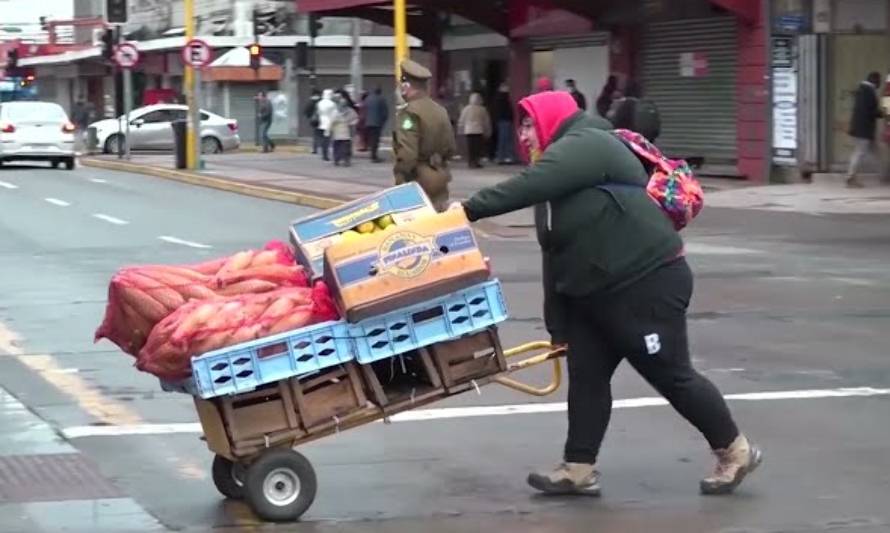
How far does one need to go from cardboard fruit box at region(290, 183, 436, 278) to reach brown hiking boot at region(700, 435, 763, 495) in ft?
5.51

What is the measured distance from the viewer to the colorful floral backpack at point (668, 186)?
703 centimetres

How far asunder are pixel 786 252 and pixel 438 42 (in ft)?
73.9

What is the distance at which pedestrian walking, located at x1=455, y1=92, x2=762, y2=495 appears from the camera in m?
6.76

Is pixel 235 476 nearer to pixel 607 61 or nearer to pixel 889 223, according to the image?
pixel 889 223

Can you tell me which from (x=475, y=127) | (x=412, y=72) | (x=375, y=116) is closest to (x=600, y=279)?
(x=412, y=72)

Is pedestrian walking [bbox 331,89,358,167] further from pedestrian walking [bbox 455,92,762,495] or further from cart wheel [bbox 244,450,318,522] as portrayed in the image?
cart wheel [bbox 244,450,318,522]

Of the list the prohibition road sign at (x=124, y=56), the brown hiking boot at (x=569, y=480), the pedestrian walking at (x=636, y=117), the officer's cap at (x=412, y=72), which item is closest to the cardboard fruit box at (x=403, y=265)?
the brown hiking boot at (x=569, y=480)

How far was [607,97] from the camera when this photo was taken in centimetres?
2961

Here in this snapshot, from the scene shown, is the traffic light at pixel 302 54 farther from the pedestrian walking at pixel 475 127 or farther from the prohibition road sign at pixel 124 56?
the pedestrian walking at pixel 475 127

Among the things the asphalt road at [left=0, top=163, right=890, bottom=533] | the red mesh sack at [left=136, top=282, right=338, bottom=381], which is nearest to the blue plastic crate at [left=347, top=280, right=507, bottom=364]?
the red mesh sack at [left=136, top=282, right=338, bottom=381]

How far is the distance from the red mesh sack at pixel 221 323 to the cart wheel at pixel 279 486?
496 mm

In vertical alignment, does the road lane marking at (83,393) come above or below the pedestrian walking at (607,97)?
below

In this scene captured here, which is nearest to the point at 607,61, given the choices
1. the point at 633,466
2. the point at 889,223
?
the point at 889,223

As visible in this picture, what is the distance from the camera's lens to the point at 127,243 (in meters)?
19.1
